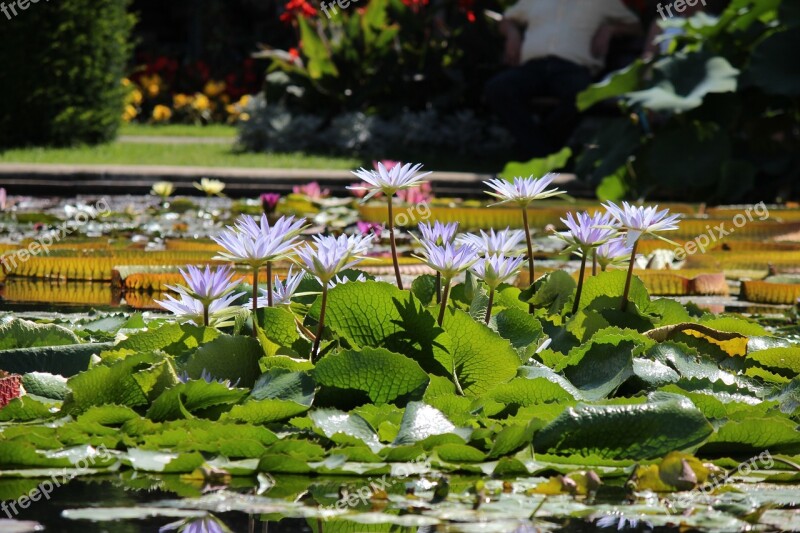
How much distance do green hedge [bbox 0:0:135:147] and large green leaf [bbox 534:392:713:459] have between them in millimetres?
8176

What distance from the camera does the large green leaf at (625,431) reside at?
1.68 m

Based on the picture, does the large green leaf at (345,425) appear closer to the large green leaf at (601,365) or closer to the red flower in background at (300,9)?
the large green leaf at (601,365)

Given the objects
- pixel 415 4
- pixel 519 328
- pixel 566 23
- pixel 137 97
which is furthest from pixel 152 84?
pixel 519 328

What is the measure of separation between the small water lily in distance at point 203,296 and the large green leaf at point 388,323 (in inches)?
Result: 6.7

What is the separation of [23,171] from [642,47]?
5.08 m

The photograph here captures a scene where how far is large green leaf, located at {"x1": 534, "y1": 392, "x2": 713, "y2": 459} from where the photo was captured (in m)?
1.68

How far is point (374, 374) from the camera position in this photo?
1829 mm

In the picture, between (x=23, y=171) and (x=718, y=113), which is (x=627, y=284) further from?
(x=23, y=171)

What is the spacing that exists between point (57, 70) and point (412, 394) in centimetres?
820

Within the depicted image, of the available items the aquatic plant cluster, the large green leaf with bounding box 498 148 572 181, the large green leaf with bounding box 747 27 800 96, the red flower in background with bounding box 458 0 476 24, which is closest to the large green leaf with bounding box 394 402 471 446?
the aquatic plant cluster

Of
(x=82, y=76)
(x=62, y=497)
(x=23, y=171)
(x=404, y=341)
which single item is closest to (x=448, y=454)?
(x=404, y=341)

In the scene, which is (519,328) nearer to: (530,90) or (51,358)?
(51,358)

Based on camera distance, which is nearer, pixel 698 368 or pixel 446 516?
pixel 446 516

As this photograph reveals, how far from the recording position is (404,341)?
194 cm
